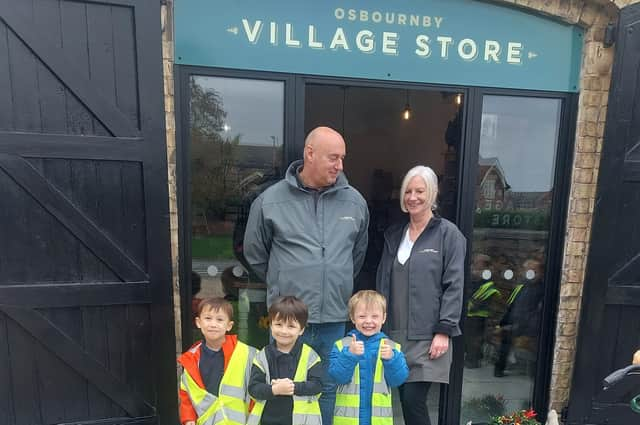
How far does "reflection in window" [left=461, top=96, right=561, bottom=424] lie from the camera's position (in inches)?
105

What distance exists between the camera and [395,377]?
1.89 m

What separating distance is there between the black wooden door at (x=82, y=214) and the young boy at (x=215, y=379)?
50cm

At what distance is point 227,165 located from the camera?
2.45 metres

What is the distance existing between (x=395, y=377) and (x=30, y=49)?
2.39m

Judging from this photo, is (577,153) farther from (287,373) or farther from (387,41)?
(287,373)

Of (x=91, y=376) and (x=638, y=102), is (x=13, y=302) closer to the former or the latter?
(x=91, y=376)

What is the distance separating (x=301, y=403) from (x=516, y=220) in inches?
75.2

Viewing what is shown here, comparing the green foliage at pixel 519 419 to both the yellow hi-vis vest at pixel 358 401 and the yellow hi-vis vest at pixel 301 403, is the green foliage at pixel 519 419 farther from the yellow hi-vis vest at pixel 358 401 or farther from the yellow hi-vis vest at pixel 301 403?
the yellow hi-vis vest at pixel 301 403

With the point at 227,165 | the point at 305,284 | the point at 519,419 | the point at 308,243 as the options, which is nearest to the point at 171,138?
the point at 227,165

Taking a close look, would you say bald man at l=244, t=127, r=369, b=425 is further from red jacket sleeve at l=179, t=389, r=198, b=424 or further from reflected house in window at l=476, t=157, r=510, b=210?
reflected house in window at l=476, t=157, r=510, b=210


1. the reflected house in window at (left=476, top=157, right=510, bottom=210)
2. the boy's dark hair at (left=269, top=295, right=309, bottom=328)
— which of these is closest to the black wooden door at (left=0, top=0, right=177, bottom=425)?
the boy's dark hair at (left=269, top=295, right=309, bottom=328)

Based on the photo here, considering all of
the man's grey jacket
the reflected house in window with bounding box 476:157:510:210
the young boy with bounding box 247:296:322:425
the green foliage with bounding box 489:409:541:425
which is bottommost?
the green foliage with bounding box 489:409:541:425

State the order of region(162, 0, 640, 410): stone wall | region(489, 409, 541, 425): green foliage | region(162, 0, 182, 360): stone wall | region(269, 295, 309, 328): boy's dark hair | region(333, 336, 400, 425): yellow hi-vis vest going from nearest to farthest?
region(269, 295, 309, 328): boy's dark hair → region(333, 336, 400, 425): yellow hi-vis vest → region(162, 0, 182, 360): stone wall → region(162, 0, 640, 410): stone wall → region(489, 409, 541, 425): green foliage

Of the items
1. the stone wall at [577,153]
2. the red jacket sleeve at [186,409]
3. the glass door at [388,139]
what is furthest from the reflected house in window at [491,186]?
the red jacket sleeve at [186,409]
